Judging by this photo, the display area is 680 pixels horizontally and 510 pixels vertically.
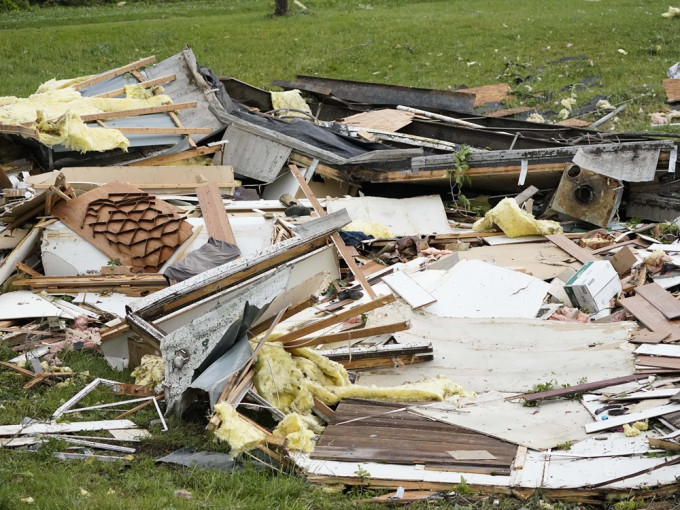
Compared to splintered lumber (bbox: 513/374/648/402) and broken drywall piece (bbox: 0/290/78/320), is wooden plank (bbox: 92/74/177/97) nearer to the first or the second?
broken drywall piece (bbox: 0/290/78/320)

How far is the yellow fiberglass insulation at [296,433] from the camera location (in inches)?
233

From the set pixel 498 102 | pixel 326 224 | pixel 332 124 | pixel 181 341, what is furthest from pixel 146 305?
pixel 498 102

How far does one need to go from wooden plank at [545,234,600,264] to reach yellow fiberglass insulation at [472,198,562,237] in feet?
0.58

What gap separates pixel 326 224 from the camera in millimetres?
9086

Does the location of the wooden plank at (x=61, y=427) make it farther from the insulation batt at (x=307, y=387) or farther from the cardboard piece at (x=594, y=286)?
the cardboard piece at (x=594, y=286)

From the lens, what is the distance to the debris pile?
6059 mm

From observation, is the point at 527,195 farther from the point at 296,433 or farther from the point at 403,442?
the point at 296,433

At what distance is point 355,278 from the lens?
9.42 meters

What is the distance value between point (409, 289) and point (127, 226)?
10.9 feet

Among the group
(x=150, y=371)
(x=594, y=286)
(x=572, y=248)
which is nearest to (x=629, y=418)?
(x=594, y=286)

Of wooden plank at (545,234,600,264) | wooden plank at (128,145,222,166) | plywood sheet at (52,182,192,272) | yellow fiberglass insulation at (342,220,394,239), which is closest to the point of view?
plywood sheet at (52,182,192,272)

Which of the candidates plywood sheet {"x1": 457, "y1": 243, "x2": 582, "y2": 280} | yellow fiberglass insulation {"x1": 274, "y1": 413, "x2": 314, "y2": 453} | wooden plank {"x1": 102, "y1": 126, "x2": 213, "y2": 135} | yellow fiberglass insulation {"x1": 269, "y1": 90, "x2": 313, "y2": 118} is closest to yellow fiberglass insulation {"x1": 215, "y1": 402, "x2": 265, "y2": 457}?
yellow fiberglass insulation {"x1": 274, "y1": 413, "x2": 314, "y2": 453}

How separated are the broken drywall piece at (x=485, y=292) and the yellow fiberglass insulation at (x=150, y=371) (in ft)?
9.46

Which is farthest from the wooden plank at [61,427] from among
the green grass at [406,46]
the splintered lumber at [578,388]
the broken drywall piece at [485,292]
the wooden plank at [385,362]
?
the green grass at [406,46]
